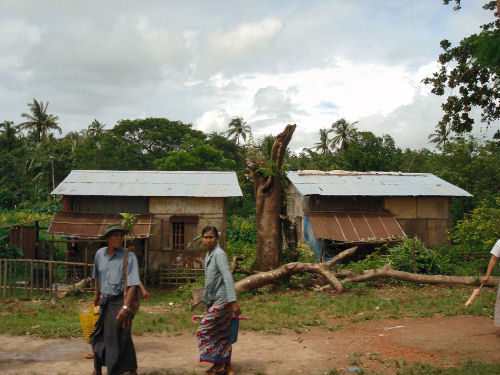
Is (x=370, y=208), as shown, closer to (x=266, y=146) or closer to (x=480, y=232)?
(x=480, y=232)

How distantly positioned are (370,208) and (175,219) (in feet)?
26.4

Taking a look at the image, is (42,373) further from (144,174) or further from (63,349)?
(144,174)

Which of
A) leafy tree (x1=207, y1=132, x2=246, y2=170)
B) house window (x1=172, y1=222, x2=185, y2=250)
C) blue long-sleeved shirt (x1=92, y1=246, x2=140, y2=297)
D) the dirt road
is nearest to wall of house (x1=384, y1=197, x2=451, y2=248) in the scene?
house window (x1=172, y1=222, x2=185, y2=250)

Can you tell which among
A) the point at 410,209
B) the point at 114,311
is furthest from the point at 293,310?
the point at 410,209

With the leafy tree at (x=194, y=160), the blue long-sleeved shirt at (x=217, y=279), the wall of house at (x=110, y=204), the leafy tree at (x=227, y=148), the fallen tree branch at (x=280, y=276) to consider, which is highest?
the leafy tree at (x=227, y=148)

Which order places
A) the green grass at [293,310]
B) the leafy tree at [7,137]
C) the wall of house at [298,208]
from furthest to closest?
the leafy tree at [7,137], the wall of house at [298,208], the green grass at [293,310]

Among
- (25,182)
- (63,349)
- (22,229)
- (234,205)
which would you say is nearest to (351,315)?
(63,349)

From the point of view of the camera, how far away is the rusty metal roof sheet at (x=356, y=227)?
16.2m

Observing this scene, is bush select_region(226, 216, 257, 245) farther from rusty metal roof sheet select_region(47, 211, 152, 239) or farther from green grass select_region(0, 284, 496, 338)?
green grass select_region(0, 284, 496, 338)

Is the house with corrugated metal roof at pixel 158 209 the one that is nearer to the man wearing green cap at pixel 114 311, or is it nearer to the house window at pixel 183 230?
the house window at pixel 183 230

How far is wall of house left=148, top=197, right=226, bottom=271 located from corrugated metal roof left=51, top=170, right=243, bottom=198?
0.39m

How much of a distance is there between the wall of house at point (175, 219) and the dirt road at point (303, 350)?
1043cm

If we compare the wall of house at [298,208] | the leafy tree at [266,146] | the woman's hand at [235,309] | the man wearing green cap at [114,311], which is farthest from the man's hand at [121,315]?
the leafy tree at [266,146]

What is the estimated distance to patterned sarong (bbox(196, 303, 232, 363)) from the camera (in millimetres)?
4707
